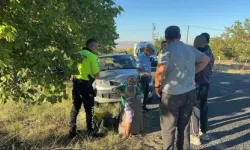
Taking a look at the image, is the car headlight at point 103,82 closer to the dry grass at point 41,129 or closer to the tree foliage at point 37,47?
the dry grass at point 41,129

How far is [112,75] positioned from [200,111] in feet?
12.4

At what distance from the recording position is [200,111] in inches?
221

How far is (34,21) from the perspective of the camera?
14.3ft

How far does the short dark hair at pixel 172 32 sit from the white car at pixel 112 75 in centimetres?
443

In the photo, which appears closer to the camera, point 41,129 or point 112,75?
point 41,129

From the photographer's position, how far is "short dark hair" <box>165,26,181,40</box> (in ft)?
13.2

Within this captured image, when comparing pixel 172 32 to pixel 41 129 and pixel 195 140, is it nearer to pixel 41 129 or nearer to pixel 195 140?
pixel 195 140

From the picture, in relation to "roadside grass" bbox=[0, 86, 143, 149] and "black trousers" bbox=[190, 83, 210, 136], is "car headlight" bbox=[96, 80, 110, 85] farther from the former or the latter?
"black trousers" bbox=[190, 83, 210, 136]

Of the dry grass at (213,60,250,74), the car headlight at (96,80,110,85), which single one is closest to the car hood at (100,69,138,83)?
the car headlight at (96,80,110,85)

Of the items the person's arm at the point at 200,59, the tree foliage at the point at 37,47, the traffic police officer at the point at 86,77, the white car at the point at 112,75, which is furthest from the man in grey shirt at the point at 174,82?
the white car at the point at 112,75

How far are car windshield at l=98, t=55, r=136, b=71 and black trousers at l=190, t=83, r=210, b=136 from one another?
429cm

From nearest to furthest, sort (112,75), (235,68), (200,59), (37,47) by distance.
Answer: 1. (200,59)
2. (37,47)
3. (112,75)
4. (235,68)

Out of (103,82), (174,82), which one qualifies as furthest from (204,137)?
(103,82)

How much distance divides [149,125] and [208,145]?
1647 mm
